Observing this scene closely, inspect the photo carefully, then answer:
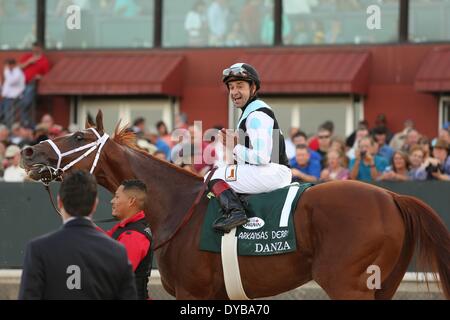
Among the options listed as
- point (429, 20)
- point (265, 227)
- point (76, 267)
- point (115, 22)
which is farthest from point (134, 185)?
point (115, 22)

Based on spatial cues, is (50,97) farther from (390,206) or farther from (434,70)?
(390,206)

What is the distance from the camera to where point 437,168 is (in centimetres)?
1222

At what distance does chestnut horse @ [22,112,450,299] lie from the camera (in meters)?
7.73

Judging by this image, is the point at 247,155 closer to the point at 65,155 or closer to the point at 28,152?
the point at 65,155

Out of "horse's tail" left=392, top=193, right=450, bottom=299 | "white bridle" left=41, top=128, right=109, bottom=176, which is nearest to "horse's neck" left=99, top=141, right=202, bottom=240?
"white bridle" left=41, top=128, right=109, bottom=176

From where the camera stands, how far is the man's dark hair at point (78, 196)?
5.63 m

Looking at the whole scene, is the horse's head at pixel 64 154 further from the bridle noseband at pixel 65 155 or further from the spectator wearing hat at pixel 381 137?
the spectator wearing hat at pixel 381 137

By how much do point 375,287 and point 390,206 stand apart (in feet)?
1.96

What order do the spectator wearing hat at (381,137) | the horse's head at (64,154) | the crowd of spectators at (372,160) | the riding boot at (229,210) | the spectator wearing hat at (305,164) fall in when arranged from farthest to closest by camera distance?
the spectator wearing hat at (381,137), the spectator wearing hat at (305,164), the crowd of spectators at (372,160), the horse's head at (64,154), the riding boot at (229,210)

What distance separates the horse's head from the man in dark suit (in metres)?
2.77

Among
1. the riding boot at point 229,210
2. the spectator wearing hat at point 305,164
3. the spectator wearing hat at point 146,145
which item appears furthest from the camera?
the spectator wearing hat at point 146,145

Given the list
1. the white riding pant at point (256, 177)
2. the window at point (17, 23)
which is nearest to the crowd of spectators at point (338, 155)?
the white riding pant at point (256, 177)

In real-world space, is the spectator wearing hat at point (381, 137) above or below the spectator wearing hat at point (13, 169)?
above
